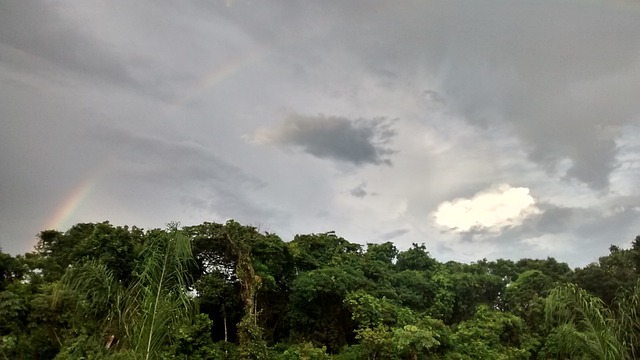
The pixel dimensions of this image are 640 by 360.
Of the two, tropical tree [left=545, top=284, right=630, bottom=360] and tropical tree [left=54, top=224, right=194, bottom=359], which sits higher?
tropical tree [left=54, top=224, right=194, bottom=359]

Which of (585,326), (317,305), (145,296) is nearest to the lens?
(145,296)

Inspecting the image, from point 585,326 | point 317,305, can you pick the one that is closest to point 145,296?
point 585,326

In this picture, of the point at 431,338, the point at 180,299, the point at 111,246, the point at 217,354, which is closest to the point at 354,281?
the point at 431,338

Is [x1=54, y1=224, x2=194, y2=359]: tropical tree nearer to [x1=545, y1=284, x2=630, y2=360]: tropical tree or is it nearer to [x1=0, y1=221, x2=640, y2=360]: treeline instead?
[x1=0, y1=221, x2=640, y2=360]: treeline

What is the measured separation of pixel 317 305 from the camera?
21.4 m

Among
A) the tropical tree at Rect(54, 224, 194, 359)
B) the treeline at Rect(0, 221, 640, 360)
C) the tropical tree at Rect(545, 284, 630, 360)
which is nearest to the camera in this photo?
the tropical tree at Rect(54, 224, 194, 359)

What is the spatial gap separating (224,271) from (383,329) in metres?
7.22

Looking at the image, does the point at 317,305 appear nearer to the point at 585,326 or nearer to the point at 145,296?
the point at 585,326

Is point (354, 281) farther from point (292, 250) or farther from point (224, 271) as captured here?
point (224, 271)

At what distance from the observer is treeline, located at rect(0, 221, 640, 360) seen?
483 inches

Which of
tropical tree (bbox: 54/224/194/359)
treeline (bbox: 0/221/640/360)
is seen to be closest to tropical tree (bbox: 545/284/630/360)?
treeline (bbox: 0/221/640/360)

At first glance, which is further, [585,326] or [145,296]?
[585,326]

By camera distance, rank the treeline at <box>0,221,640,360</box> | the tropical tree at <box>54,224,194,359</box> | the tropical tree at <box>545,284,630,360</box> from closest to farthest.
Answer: the tropical tree at <box>54,224,194,359</box>, the tropical tree at <box>545,284,630,360</box>, the treeline at <box>0,221,640,360</box>

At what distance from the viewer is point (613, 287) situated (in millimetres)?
25188
